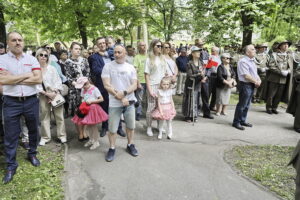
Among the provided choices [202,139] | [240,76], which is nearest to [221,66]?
[240,76]

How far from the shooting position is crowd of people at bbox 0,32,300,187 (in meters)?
3.67

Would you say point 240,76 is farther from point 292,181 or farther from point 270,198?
point 270,198

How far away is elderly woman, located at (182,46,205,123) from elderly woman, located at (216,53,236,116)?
3.07ft

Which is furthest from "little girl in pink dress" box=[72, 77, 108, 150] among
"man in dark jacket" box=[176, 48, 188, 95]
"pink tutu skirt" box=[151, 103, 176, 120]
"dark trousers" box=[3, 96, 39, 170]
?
"man in dark jacket" box=[176, 48, 188, 95]

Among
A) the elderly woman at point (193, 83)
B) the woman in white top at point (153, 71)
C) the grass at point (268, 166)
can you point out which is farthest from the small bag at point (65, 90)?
the grass at point (268, 166)

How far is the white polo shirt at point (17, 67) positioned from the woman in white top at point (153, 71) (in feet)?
8.45

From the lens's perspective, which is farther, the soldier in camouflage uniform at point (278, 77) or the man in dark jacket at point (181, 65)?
the man in dark jacket at point (181, 65)

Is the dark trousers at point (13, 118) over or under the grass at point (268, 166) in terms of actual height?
over

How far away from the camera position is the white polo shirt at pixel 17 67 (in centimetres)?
355

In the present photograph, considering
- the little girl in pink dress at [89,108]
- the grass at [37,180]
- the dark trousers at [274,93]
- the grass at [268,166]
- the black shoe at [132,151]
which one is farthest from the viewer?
the dark trousers at [274,93]

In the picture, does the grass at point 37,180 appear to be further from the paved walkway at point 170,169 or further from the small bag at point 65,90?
the small bag at point 65,90

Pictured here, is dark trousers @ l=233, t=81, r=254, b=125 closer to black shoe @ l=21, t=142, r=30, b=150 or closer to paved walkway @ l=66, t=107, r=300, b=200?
paved walkway @ l=66, t=107, r=300, b=200

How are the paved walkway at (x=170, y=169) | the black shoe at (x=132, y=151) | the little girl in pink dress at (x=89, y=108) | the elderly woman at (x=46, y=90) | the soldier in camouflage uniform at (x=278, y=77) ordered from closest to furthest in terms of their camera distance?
the paved walkway at (x=170, y=169), the black shoe at (x=132, y=151), the little girl in pink dress at (x=89, y=108), the elderly woman at (x=46, y=90), the soldier in camouflage uniform at (x=278, y=77)

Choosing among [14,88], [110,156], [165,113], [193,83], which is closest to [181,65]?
[193,83]
